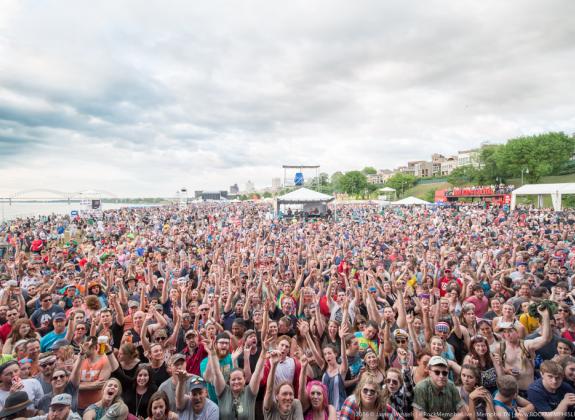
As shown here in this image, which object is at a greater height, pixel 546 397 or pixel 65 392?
pixel 65 392

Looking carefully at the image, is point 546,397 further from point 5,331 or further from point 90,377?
point 5,331

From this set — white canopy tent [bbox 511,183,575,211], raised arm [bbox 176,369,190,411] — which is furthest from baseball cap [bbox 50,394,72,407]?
white canopy tent [bbox 511,183,575,211]

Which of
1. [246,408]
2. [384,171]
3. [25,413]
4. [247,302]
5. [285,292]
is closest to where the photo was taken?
[25,413]

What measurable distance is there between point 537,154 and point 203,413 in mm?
62788

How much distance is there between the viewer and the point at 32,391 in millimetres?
3004

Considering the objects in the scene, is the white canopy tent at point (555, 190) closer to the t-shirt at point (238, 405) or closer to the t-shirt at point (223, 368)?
the t-shirt at point (223, 368)

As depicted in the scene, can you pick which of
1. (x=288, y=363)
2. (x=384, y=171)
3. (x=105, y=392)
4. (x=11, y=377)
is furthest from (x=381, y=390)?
(x=384, y=171)

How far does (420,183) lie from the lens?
294 feet

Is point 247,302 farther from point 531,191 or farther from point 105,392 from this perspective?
point 531,191

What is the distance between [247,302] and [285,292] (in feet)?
4.07

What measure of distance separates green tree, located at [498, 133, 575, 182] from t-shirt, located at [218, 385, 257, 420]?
6034cm

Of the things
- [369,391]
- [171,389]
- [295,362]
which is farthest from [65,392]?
[369,391]

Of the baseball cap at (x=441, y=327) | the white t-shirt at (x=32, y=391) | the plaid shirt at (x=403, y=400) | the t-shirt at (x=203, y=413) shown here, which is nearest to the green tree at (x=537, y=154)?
the baseball cap at (x=441, y=327)

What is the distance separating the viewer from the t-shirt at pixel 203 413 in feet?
9.34
